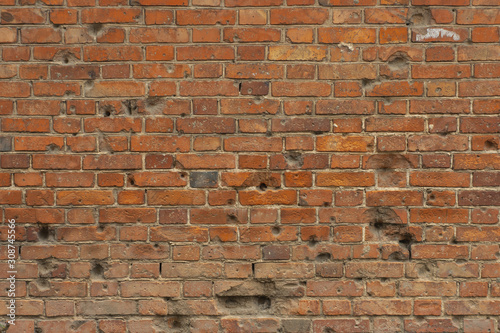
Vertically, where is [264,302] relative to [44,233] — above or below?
below

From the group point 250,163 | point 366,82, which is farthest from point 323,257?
point 366,82

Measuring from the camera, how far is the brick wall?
183 cm

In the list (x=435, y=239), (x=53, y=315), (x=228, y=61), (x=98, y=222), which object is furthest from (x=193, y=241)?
(x=435, y=239)

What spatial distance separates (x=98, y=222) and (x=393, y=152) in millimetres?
1512

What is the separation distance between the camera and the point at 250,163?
1.85 metres

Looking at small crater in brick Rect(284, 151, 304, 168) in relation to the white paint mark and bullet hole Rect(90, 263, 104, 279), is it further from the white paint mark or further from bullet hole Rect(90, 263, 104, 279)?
bullet hole Rect(90, 263, 104, 279)

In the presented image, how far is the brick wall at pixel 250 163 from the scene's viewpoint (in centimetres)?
183

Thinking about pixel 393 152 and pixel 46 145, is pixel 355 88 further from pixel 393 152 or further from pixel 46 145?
pixel 46 145

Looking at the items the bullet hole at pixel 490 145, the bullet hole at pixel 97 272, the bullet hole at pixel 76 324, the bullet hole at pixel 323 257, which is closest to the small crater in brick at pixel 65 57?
the bullet hole at pixel 97 272

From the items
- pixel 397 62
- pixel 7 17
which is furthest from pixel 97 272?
pixel 397 62

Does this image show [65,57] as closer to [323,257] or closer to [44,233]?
[44,233]

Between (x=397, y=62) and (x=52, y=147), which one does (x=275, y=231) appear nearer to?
(x=397, y=62)

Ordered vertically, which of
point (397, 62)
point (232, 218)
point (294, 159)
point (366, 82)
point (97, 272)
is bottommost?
point (97, 272)

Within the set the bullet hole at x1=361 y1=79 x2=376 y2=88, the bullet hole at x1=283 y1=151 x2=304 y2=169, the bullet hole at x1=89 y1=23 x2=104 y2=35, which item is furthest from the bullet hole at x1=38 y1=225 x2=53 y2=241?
the bullet hole at x1=361 y1=79 x2=376 y2=88
